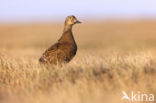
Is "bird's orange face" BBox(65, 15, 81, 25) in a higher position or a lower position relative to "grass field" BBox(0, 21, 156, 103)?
higher

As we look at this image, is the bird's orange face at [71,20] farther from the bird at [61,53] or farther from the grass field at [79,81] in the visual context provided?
the grass field at [79,81]

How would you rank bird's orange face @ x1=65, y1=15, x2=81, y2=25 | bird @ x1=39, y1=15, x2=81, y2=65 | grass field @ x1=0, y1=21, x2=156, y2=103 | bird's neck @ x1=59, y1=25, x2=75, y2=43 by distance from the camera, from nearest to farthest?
grass field @ x1=0, y1=21, x2=156, y2=103 → bird @ x1=39, y1=15, x2=81, y2=65 → bird's neck @ x1=59, y1=25, x2=75, y2=43 → bird's orange face @ x1=65, y1=15, x2=81, y2=25

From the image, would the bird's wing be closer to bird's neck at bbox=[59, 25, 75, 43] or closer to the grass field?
bird's neck at bbox=[59, 25, 75, 43]

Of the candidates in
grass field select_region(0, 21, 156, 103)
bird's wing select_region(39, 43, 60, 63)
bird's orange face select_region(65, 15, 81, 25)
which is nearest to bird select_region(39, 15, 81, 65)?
bird's wing select_region(39, 43, 60, 63)

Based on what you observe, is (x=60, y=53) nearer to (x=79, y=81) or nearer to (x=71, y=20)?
(x=71, y=20)

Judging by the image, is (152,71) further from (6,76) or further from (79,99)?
(6,76)

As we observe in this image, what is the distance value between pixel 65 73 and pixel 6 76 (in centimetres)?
119

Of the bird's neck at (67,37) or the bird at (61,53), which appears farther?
the bird's neck at (67,37)

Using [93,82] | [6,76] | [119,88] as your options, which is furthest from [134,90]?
[6,76]

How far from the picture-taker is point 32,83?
724 cm

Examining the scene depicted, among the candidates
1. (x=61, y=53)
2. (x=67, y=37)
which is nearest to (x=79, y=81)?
(x=61, y=53)

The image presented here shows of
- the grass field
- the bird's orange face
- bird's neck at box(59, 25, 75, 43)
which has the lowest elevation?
the grass field

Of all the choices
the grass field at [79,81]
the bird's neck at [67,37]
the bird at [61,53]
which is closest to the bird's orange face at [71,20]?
the bird's neck at [67,37]

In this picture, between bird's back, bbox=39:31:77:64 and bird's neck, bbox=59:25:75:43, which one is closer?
bird's back, bbox=39:31:77:64
